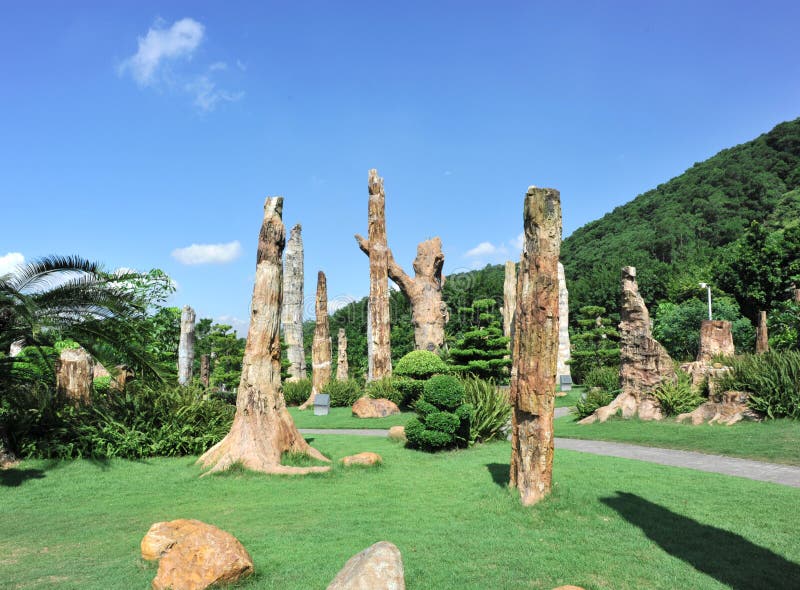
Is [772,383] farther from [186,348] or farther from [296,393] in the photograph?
[296,393]

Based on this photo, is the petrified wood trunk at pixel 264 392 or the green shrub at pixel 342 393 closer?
the petrified wood trunk at pixel 264 392

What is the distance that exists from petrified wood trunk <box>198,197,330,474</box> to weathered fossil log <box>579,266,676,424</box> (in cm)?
898

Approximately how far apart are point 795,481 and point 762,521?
8.63 feet

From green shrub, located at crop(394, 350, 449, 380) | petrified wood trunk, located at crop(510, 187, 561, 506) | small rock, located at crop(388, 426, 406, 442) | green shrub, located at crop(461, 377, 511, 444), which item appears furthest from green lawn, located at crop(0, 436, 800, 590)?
green shrub, located at crop(394, 350, 449, 380)

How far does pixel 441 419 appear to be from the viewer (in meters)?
10.6

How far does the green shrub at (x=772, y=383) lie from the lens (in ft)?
39.8

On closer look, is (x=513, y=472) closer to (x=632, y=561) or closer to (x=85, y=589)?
(x=632, y=561)

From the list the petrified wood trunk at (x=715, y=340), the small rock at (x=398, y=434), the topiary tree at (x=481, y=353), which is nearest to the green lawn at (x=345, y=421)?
the small rock at (x=398, y=434)

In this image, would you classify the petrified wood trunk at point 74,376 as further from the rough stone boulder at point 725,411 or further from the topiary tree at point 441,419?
the rough stone boulder at point 725,411

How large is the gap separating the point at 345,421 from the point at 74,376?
769 cm

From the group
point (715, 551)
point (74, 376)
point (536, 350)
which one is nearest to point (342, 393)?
point (74, 376)

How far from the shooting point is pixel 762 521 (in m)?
5.82

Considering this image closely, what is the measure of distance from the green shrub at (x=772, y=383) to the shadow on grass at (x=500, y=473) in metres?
7.41

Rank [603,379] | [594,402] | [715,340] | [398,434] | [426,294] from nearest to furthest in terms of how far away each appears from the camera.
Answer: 1. [398,434]
2. [594,402]
3. [715,340]
4. [603,379]
5. [426,294]
